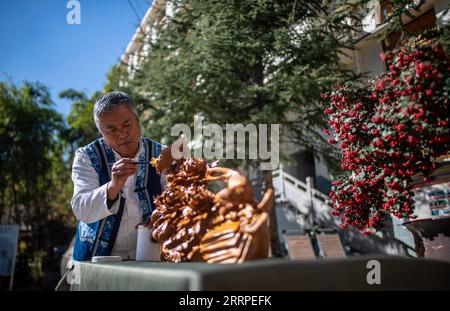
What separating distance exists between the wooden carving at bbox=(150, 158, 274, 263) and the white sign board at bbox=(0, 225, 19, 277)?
26.3ft

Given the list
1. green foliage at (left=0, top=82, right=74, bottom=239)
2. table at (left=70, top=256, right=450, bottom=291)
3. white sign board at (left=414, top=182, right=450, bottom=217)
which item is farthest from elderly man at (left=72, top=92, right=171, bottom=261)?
green foliage at (left=0, top=82, right=74, bottom=239)

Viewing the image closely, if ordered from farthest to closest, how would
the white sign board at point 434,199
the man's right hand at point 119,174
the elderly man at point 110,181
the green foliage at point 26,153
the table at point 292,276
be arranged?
the green foliage at point 26,153 → the white sign board at point 434,199 → the elderly man at point 110,181 → the man's right hand at point 119,174 → the table at point 292,276

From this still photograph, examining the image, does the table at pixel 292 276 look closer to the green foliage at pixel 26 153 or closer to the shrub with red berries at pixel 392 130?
the shrub with red berries at pixel 392 130

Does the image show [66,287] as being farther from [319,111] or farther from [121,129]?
[319,111]

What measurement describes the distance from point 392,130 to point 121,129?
1495 mm

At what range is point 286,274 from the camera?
104 centimetres

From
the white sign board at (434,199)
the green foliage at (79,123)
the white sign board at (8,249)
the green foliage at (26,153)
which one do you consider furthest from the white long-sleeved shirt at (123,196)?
the green foliage at (79,123)

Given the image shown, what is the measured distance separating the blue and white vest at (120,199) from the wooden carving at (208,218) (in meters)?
0.30

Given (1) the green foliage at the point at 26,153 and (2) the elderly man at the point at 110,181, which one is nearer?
(2) the elderly man at the point at 110,181

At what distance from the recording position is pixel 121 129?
217cm

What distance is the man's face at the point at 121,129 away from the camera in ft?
6.92

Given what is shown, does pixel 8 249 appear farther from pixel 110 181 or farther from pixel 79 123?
pixel 79 123
